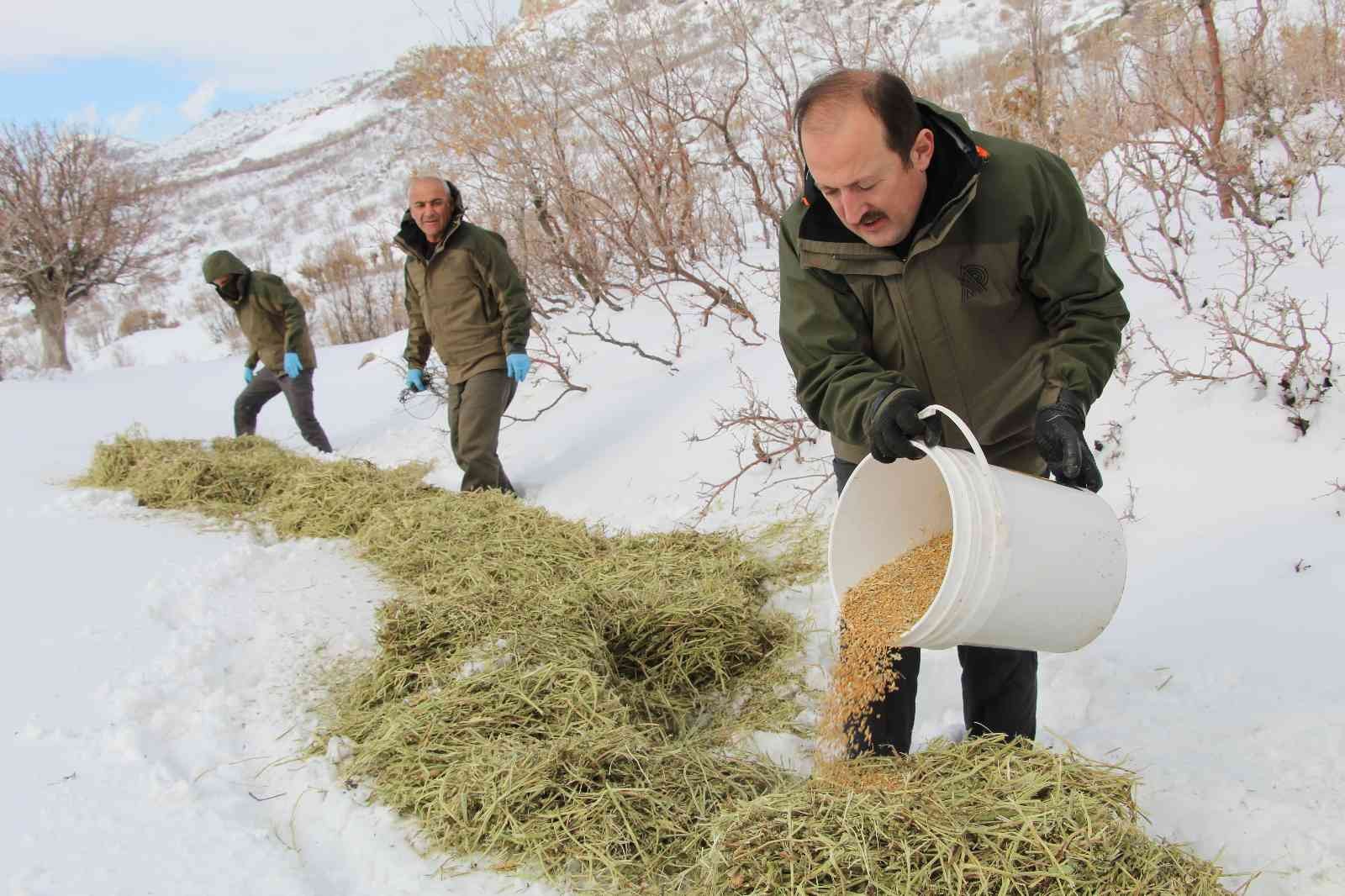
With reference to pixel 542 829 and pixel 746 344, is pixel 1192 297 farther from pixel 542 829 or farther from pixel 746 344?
pixel 542 829

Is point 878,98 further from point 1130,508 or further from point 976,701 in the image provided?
point 1130,508

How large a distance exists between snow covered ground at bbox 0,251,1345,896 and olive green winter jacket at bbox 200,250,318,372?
215cm

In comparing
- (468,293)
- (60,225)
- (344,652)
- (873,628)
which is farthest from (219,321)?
(873,628)

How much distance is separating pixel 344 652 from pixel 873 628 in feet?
5.68

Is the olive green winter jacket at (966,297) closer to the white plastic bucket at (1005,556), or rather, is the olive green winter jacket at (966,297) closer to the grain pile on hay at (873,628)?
the white plastic bucket at (1005,556)

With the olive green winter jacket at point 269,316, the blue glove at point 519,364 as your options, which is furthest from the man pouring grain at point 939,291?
the olive green winter jacket at point 269,316

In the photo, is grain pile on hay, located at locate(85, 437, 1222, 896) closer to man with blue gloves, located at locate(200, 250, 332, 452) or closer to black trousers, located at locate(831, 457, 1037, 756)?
black trousers, located at locate(831, 457, 1037, 756)

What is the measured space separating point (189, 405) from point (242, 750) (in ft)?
26.8

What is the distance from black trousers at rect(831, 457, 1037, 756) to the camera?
6.66 ft

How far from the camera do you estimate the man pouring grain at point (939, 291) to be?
5.59 feet

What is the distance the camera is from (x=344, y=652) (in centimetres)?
285

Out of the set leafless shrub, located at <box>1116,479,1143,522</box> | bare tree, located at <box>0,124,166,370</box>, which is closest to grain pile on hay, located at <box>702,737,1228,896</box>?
leafless shrub, located at <box>1116,479,1143,522</box>

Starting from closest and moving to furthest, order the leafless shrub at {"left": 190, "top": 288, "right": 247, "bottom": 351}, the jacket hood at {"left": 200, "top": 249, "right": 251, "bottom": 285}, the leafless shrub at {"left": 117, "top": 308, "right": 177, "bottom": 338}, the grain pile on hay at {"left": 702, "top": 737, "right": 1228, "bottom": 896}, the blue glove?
Result: the grain pile on hay at {"left": 702, "top": 737, "right": 1228, "bottom": 896}
the blue glove
the jacket hood at {"left": 200, "top": 249, "right": 251, "bottom": 285}
the leafless shrub at {"left": 190, "top": 288, "right": 247, "bottom": 351}
the leafless shrub at {"left": 117, "top": 308, "right": 177, "bottom": 338}

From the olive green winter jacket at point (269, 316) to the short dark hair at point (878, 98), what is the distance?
5.67 m
